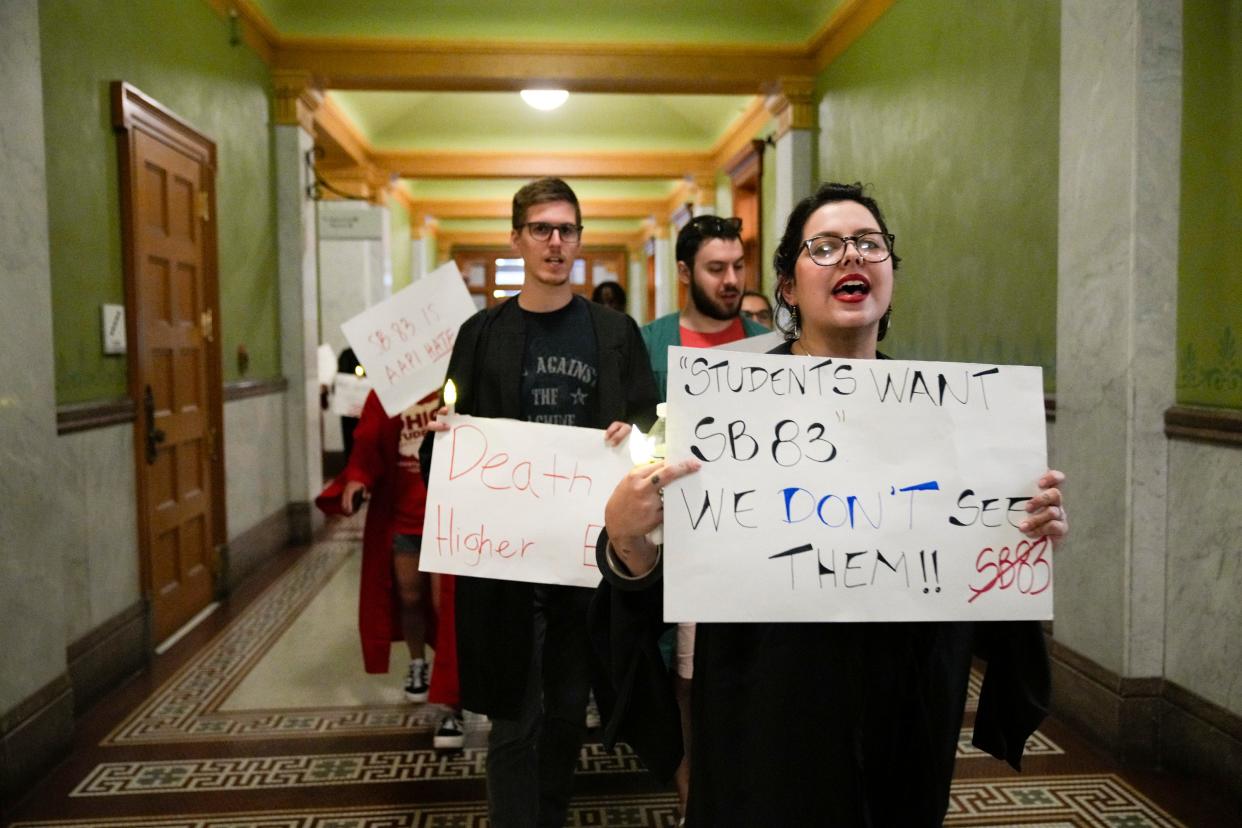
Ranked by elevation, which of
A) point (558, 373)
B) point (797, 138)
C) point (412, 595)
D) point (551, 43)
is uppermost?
point (551, 43)

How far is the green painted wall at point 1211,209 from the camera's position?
2.68 metres

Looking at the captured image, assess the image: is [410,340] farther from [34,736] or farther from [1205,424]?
[1205,424]

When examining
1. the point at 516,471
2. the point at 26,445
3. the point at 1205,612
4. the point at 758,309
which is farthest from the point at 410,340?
the point at 758,309

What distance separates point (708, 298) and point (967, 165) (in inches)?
78.1

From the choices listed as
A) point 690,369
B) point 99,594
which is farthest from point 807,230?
point 99,594

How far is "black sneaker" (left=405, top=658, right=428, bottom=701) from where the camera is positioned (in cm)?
355

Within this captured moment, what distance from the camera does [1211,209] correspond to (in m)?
2.77

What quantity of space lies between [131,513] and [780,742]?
11.6 ft

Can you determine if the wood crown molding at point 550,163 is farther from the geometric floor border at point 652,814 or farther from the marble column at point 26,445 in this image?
the geometric floor border at point 652,814

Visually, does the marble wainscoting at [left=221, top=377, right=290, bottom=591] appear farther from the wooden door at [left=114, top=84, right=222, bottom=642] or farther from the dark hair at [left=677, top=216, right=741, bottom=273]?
the dark hair at [left=677, top=216, right=741, bottom=273]

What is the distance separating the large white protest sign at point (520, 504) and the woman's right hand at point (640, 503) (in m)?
0.80

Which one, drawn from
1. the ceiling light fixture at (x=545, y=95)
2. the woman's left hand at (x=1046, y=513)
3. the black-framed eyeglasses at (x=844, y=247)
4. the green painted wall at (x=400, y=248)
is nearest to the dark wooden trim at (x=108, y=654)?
the black-framed eyeglasses at (x=844, y=247)

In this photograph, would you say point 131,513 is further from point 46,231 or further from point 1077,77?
point 1077,77

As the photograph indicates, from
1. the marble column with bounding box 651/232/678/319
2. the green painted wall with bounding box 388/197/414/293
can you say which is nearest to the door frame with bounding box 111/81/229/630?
the green painted wall with bounding box 388/197/414/293
